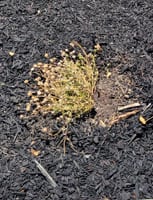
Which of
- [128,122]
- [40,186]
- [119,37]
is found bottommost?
[40,186]

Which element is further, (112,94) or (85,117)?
(112,94)

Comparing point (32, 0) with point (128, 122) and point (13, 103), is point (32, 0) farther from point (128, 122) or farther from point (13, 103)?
point (128, 122)

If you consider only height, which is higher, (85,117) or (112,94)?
(112,94)

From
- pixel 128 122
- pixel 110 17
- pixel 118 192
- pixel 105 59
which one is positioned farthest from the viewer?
pixel 110 17

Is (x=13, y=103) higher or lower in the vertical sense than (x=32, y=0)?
lower

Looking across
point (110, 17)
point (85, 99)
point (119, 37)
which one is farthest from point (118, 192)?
point (110, 17)

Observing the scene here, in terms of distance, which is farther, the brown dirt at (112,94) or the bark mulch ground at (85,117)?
the brown dirt at (112,94)

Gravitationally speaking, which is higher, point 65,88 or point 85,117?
point 65,88

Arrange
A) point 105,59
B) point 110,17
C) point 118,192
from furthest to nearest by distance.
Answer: point 110,17
point 105,59
point 118,192
